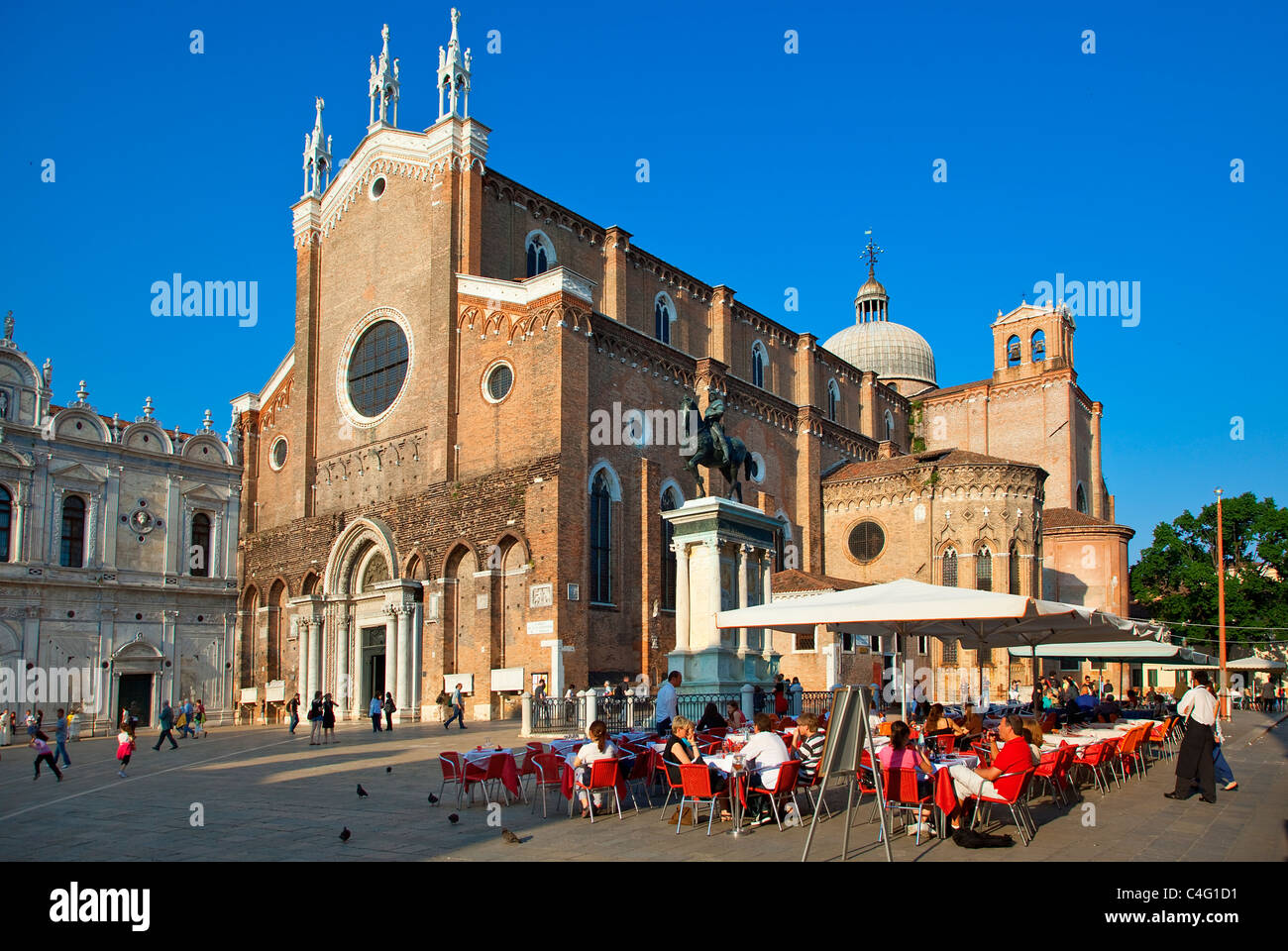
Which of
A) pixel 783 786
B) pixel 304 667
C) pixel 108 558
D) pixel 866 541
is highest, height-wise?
pixel 866 541

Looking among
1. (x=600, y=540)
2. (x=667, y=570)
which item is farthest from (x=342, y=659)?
(x=667, y=570)

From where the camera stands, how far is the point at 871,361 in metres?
57.6

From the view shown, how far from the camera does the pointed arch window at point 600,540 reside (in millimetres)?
27547

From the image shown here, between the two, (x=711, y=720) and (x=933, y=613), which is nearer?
(x=933, y=613)

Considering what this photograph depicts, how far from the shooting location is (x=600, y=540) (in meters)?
27.9

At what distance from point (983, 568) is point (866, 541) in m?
4.31

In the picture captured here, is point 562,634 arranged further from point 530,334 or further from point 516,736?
point 530,334

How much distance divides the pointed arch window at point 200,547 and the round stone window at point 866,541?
2268 centimetres

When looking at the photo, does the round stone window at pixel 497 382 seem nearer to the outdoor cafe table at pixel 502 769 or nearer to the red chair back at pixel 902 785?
the outdoor cafe table at pixel 502 769

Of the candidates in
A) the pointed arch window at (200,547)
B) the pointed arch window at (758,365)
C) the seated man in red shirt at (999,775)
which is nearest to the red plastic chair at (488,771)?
the seated man in red shirt at (999,775)

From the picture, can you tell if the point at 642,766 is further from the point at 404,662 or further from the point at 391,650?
the point at 391,650

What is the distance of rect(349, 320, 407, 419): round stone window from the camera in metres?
31.5

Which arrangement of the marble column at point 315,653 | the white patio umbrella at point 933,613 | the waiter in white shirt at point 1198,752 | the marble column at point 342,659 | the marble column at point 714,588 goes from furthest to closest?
the marble column at point 315,653
the marble column at point 342,659
the marble column at point 714,588
the waiter in white shirt at point 1198,752
the white patio umbrella at point 933,613
